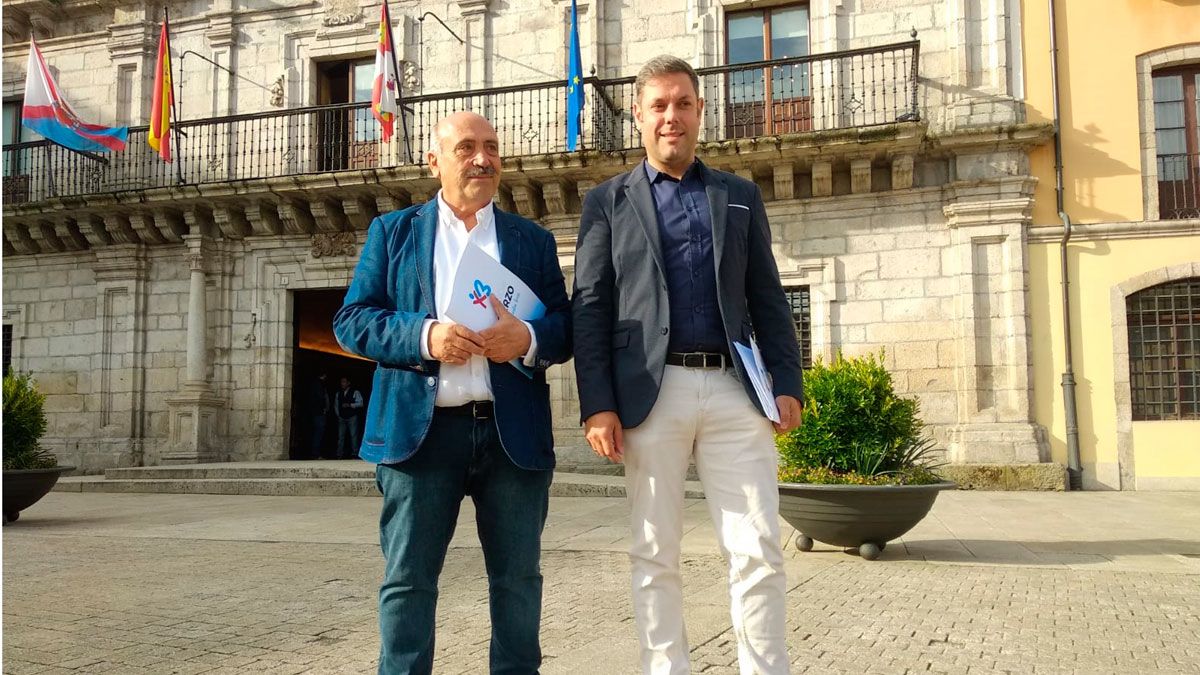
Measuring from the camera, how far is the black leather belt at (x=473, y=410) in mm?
2594

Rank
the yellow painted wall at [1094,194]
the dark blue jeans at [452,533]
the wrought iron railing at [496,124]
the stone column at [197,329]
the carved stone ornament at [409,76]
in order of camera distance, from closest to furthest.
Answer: the dark blue jeans at [452,533]
the yellow painted wall at [1094,194]
the wrought iron railing at [496,124]
the carved stone ornament at [409,76]
the stone column at [197,329]

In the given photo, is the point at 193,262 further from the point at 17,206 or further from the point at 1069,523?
the point at 1069,523

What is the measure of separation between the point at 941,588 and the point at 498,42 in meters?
11.4

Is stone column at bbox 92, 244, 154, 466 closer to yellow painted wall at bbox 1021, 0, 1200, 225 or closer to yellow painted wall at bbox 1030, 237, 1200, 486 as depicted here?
yellow painted wall at bbox 1030, 237, 1200, 486

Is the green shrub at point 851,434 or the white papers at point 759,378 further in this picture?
the green shrub at point 851,434

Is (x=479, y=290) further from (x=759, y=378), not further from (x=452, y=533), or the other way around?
(x=759, y=378)

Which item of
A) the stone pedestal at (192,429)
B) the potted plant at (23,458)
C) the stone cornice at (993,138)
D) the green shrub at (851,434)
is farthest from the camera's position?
the stone pedestal at (192,429)

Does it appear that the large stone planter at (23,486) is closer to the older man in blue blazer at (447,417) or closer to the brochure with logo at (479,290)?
the older man in blue blazer at (447,417)

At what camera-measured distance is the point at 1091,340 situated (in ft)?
37.3

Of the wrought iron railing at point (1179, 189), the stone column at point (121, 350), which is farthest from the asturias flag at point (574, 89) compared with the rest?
the stone column at point (121, 350)

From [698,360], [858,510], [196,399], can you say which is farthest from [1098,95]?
[196,399]

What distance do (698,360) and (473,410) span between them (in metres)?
0.69

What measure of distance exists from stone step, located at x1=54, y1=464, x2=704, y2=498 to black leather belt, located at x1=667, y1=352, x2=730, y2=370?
725 cm

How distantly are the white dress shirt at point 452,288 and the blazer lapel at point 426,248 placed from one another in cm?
2
